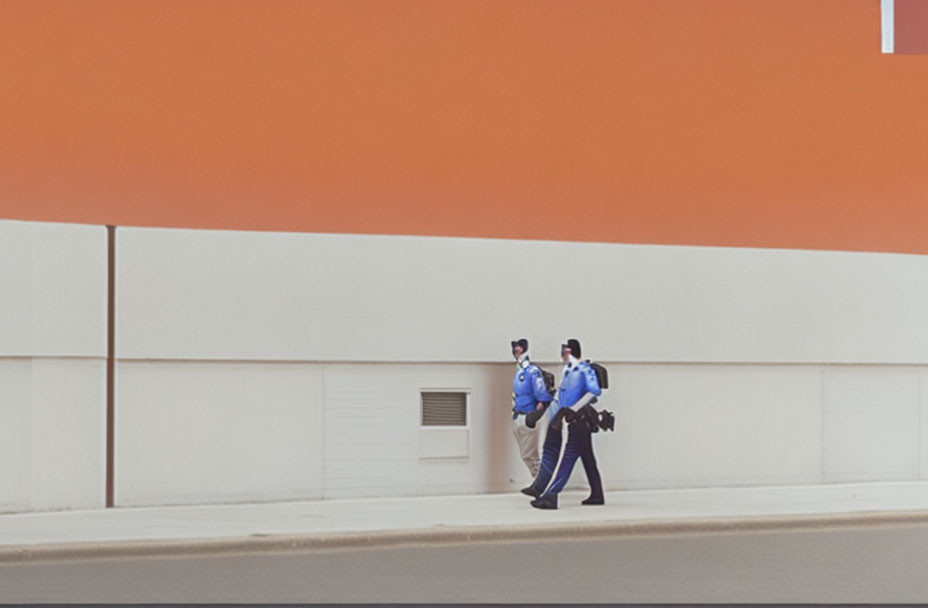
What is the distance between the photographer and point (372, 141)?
18984mm

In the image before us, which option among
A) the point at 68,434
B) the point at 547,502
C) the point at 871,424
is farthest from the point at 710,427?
the point at 68,434

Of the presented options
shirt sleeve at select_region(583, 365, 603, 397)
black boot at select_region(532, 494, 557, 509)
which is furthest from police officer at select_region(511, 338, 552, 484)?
black boot at select_region(532, 494, 557, 509)

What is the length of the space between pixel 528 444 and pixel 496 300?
6.06 ft

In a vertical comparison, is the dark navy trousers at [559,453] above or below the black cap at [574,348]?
below

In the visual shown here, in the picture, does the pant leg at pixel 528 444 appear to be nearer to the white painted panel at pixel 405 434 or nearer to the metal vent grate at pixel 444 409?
the white painted panel at pixel 405 434

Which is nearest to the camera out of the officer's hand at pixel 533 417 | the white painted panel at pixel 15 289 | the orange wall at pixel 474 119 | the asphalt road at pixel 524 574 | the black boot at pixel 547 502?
the asphalt road at pixel 524 574

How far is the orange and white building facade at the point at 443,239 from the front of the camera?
17.6m

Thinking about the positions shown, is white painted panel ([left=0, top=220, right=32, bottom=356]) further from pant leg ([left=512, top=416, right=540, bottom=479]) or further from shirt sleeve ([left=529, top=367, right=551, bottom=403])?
pant leg ([left=512, top=416, right=540, bottom=479])

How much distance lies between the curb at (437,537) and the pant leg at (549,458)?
1942 mm

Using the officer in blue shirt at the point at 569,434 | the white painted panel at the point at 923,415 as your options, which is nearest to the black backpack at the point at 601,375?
the officer in blue shirt at the point at 569,434

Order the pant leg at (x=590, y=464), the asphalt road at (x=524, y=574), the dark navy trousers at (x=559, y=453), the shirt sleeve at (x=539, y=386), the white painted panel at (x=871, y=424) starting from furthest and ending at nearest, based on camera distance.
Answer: the white painted panel at (x=871, y=424), the shirt sleeve at (x=539, y=386), the pant leg at (x=590, y=464), the dark navy trousers at (x=559, y=453), the asphalt road at (x=524, y=574)

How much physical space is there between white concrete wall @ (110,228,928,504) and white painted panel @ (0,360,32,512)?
1.12 meters

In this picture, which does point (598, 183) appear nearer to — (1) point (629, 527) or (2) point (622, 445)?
(2) point (622, 445)

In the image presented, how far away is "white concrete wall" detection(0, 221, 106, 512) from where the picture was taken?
55.4 feet
